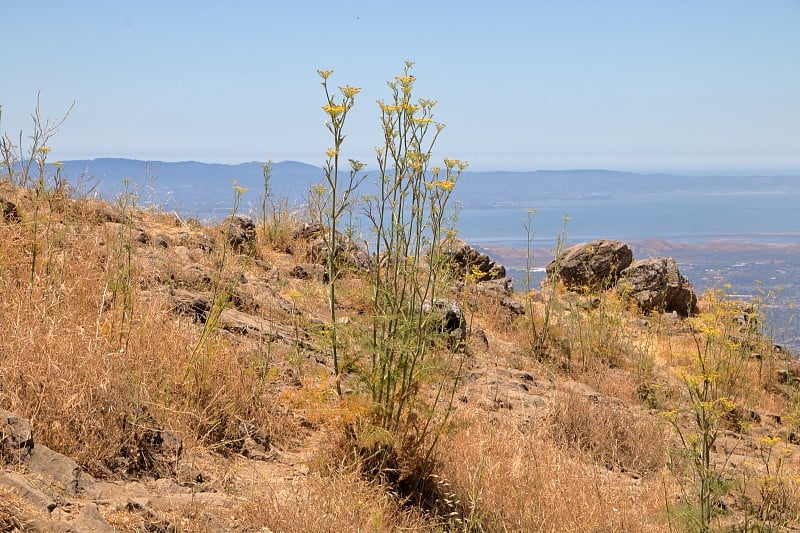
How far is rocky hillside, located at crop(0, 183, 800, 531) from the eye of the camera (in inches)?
136

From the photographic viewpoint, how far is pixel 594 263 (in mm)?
12609

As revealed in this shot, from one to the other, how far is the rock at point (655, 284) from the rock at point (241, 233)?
6.18 metres

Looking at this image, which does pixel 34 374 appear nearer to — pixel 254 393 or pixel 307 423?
pixel 254 393

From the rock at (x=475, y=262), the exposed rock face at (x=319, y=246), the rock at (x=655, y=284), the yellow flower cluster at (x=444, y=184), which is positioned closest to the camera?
the yellow flower cluster at (x=444, y=184)

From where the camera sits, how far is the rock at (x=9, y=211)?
669 centimetres

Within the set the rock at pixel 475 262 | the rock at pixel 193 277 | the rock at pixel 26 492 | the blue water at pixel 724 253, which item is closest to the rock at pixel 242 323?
the rock at pixel 193 277

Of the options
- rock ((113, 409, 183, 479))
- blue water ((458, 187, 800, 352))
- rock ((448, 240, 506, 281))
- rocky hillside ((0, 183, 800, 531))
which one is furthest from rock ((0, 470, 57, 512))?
rock ((448, 240, 506, 281))

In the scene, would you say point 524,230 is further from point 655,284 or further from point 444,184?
point 444,184

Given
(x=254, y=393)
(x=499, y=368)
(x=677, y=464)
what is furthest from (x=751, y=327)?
(x=254, y=393)

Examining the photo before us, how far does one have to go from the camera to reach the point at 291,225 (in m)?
10.7

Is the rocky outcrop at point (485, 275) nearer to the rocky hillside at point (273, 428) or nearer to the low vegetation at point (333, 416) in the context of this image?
the rocky hillside at point (273, 428)

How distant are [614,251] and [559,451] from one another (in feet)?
26.7

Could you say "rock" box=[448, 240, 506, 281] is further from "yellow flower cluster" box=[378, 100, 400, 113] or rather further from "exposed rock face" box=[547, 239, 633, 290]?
"yellow flower cluster" box=[378, 100, 400, 113]

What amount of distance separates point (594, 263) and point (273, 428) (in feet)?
29.7
